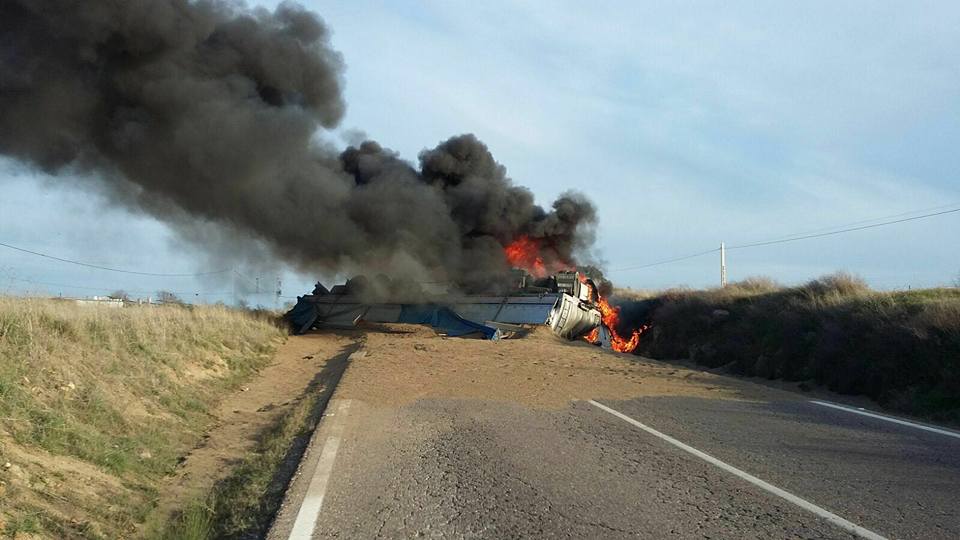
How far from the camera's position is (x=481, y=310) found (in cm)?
2552

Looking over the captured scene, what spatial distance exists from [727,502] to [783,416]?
4.88 meters

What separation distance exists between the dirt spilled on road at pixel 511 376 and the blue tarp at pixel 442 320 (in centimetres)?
338

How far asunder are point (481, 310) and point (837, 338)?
40.4 feet

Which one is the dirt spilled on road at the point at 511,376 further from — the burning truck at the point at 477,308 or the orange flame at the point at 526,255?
the orange flame at the point at 526,255

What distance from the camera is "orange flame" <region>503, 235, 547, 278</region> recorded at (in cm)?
3017

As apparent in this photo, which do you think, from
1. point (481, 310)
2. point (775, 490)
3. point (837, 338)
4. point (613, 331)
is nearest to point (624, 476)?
point (775, 490)

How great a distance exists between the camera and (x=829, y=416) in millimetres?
10039

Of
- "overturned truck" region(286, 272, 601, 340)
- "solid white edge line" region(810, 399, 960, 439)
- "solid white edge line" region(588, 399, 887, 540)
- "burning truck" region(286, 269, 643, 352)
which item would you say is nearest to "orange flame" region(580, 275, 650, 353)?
"burning truck" region(286, 269, 643, 352)

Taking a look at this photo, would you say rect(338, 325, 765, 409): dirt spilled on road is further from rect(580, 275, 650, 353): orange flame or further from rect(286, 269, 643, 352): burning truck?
rect(580, 275, 650, 353): orange flame

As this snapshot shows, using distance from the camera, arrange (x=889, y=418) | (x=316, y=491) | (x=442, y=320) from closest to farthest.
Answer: (x=316, y=491), (x=889, y=418), (x=442, y=320)

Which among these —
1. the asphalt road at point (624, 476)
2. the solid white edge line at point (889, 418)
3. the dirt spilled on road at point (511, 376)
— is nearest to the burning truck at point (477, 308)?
the dirt spilled on road at point (511, 376)

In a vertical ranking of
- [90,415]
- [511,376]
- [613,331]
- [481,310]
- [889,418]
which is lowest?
[90,415]

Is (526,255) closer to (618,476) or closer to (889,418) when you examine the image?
(889,418)

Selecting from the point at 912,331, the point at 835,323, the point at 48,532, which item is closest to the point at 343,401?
the point at 48,532
